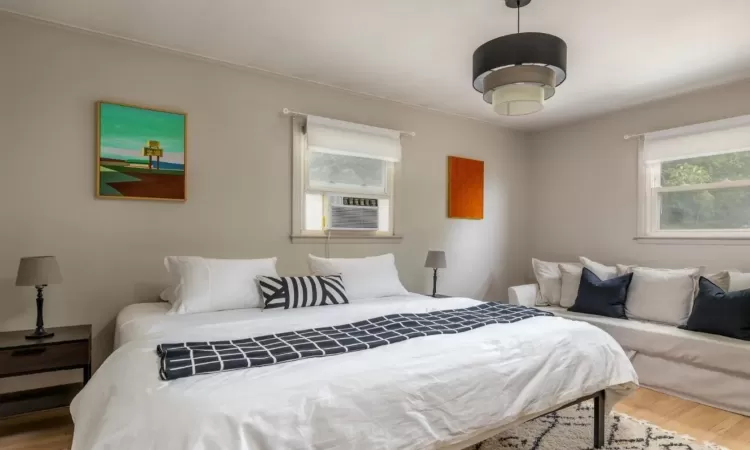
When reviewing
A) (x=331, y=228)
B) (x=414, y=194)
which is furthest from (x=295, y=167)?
(x=414, y=194)

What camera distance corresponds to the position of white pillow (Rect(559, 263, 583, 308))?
13.5 ft

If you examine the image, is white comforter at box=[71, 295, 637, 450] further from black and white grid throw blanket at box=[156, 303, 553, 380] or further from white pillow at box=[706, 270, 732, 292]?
white pillow at box=[706, 270, 732, 292]

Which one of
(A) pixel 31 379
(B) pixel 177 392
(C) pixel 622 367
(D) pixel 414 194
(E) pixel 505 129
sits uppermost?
(E) pixel 505 129

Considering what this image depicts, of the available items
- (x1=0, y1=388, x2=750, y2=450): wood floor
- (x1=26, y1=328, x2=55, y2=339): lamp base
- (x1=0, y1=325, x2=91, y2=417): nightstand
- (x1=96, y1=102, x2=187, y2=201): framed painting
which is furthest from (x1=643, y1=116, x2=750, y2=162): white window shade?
(x1=26, y1=328, x2=55, y2=339): lamp base

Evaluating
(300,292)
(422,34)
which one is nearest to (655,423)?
(300,292)

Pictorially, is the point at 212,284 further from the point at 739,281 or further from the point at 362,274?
the point at 739,281

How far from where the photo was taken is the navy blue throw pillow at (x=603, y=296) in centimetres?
369

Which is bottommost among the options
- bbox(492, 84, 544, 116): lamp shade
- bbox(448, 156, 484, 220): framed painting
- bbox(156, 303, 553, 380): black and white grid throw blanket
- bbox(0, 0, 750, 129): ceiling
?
bbox(156, 303, 553, 380): black and white grid throw blanket

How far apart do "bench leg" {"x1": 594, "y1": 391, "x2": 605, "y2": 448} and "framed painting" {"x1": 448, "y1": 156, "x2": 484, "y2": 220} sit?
99.0 inches

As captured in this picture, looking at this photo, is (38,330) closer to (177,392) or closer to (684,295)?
(177,392)

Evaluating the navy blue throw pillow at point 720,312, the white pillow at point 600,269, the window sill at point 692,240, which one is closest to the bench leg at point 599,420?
the navy blue throw pillow at point 720,312

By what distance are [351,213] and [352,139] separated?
0.67 meters

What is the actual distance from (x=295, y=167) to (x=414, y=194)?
1296mm

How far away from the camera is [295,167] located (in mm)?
3590
